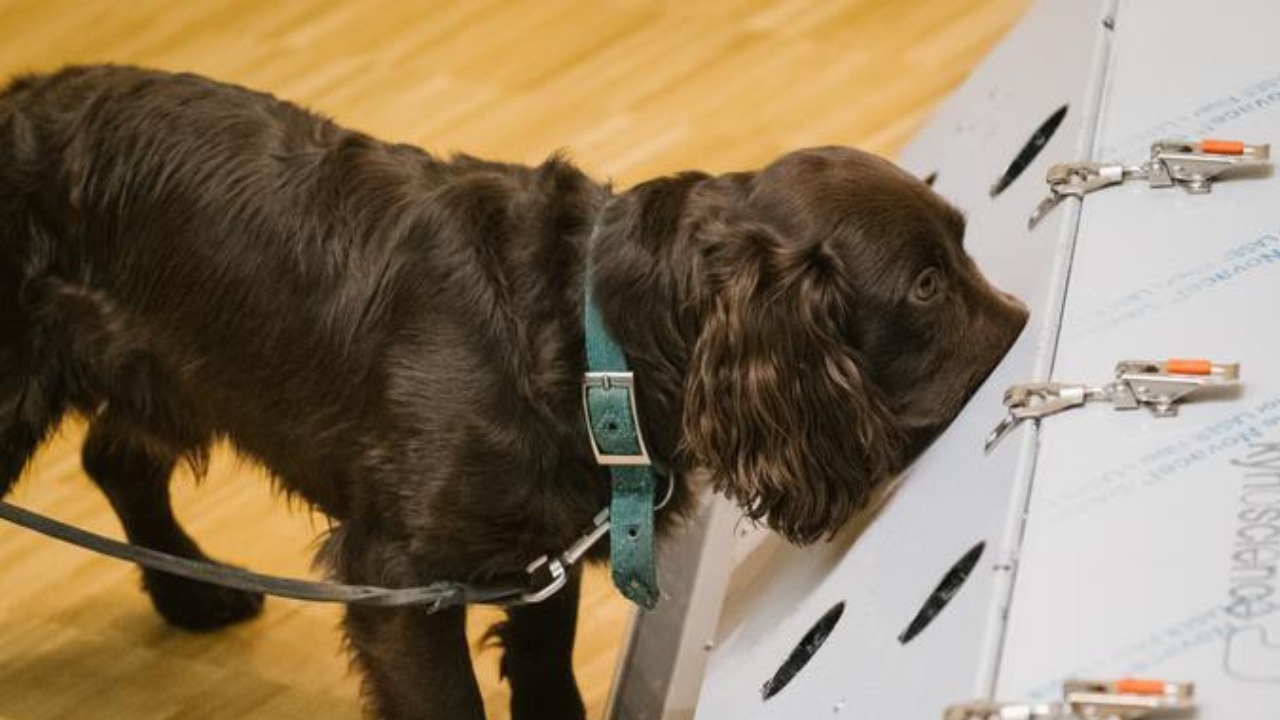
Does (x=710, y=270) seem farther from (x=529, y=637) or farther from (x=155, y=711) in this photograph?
(x=155, y=711)

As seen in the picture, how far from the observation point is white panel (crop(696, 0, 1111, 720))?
1.88 metres

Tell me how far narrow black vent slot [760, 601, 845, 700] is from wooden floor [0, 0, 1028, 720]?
76 centimetres

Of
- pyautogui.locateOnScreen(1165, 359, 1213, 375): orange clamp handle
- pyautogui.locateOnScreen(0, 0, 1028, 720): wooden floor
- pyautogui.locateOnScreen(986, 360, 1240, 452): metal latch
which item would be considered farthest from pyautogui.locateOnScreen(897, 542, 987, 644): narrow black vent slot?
pyautogui.locateOnScreen(0, 0, 1028, 720): wooden floor

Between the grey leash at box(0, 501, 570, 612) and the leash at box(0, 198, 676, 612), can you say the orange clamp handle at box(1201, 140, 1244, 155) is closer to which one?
the leash at box(0, 198, 676, 612)

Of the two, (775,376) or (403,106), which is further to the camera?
(403,106)

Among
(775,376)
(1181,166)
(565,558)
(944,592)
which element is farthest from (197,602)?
(1181,166)

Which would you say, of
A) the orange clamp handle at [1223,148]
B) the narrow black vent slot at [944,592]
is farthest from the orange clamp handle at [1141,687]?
the orange clamp handle at [1223,148]

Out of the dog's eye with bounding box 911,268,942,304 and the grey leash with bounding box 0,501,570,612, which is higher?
the dog's eye with bounding box 911,268,942,304

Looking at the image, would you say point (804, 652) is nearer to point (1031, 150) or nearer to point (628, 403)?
point (628, 403)

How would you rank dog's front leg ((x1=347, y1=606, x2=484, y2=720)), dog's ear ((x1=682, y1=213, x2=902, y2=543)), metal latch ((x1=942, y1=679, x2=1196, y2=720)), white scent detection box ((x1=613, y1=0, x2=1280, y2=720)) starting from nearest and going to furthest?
metal latch ((x1=942, y1=679, x2=1196, y2=720)) → white scent detection box ((x1=613, y1=0, x2=1280, y2=720)) → dog's ear ((x1=682, y1=213, x2=902, y2=543)) → dog's front leg ((x1=347, y1=606, x2=484, y2=720))

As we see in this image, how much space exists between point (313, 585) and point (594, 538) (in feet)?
1.19

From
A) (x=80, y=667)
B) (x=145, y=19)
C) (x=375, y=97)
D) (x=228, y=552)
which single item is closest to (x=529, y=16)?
(x=375, y=97)

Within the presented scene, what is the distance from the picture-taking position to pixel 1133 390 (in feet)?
6.35

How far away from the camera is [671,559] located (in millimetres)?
3104
